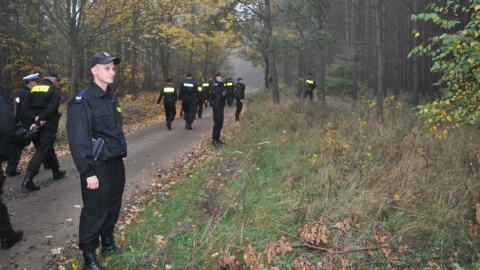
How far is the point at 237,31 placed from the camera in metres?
20.0

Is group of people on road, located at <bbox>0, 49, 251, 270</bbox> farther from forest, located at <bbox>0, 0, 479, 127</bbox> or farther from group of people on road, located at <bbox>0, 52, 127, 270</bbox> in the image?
forest, located at <bbox>0, 0, 479, 127</bbox>

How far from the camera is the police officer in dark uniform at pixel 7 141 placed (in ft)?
13.6

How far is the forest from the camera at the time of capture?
5.51 m

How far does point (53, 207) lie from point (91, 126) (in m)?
2.78

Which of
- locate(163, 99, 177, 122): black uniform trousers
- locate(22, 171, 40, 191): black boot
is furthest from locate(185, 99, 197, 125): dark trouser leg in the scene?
locate(22, 171, 40, 191): black boot

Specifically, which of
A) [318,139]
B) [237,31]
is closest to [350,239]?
[318,139]

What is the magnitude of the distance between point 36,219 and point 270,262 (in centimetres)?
363

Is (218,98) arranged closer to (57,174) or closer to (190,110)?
(190,110)

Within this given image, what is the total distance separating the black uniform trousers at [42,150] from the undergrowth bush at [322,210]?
2.14 metres

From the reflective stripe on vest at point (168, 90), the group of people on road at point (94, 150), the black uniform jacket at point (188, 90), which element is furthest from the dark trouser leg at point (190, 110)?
the group of people on road at point (94, 150)

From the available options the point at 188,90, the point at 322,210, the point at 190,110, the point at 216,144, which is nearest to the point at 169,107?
the point at 190,110

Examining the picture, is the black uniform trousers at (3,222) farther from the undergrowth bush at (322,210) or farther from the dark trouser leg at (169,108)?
the dark trouser leg at (169,108)

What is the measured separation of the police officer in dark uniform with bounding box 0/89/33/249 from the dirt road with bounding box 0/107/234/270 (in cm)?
16

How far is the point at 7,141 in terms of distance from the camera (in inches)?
165
